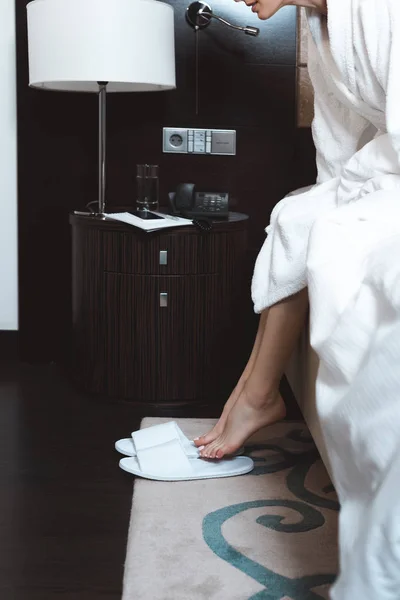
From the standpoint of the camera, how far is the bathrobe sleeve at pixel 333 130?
2002 millimetres

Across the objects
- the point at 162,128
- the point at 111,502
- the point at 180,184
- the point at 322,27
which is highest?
the point at 322,27

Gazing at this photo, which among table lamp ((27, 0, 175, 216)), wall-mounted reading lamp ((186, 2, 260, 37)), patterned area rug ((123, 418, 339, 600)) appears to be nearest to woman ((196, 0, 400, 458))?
patterned area rug ((123, 418, 339, 600))

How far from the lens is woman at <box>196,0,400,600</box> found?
1043 millimetres

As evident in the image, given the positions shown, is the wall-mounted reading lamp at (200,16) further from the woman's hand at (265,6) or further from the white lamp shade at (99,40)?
the woman's hand at (265,6)

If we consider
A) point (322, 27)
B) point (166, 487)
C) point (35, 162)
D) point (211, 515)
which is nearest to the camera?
point (211, 515)

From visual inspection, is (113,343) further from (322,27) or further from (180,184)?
(322,27)

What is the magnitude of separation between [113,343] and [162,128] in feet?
2.39

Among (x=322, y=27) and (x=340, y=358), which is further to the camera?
(x=322, y=27)

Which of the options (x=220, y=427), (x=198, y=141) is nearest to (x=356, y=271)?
(x=220, y=427)

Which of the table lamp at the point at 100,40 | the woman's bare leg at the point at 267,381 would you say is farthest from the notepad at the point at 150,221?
the woman's bare leg at the point at 267,381

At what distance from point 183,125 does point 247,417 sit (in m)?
1.14

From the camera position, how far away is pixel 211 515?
5.43 ft

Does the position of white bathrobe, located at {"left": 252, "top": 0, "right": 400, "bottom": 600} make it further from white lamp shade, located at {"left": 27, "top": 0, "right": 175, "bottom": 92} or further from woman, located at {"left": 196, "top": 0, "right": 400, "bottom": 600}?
white lamp shade, located at {"left": 27, "top": 0, "right": 175, "bottom": 92}

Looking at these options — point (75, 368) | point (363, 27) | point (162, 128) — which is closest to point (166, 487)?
point (75, 368)
